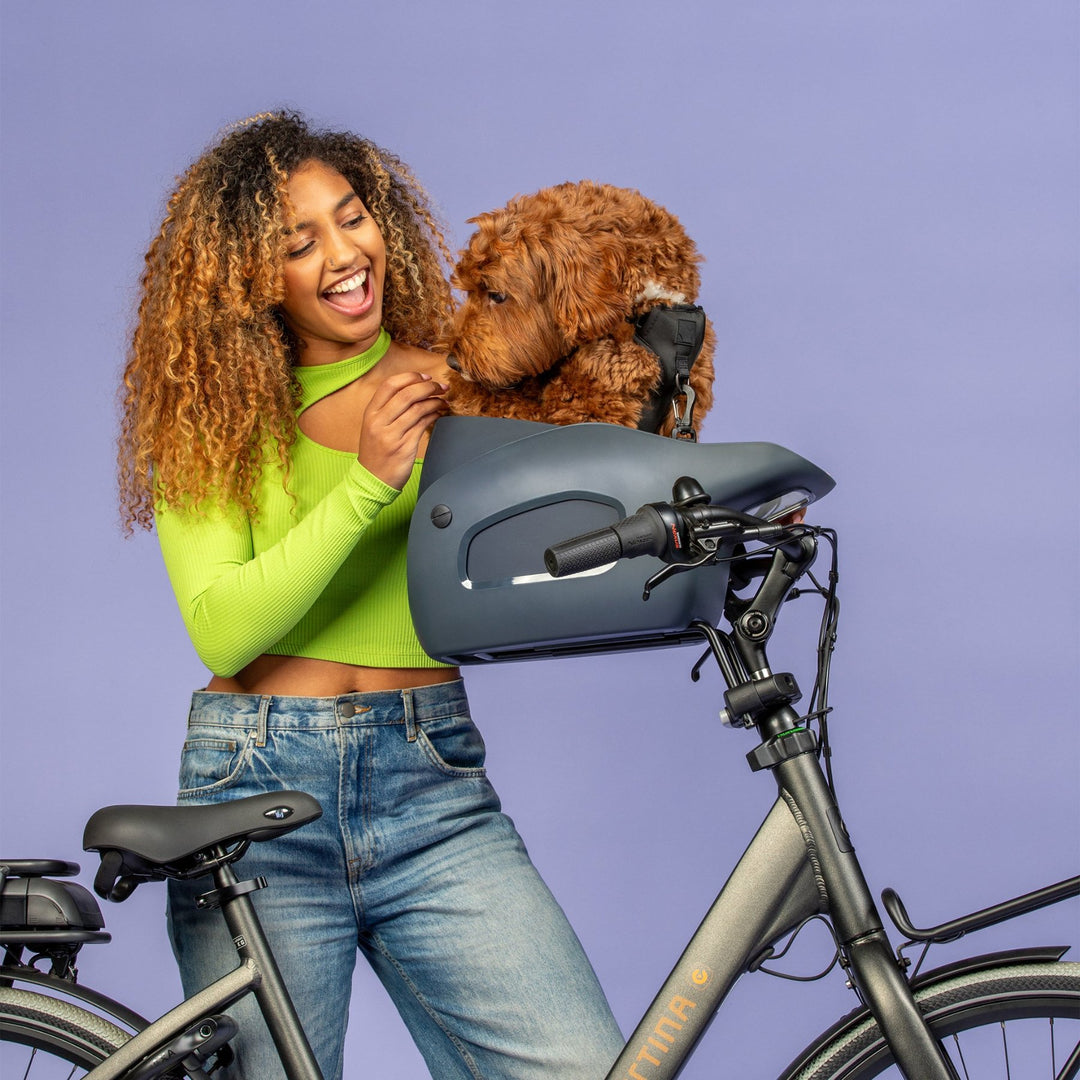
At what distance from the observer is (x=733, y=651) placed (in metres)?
1.23

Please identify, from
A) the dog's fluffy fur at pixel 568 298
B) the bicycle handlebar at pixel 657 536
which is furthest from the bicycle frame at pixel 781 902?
the dog's fluffy fur at pixel 568 298

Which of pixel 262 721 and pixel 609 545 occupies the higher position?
pixel 262 721

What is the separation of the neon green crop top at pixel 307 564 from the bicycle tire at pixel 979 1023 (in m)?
0.60

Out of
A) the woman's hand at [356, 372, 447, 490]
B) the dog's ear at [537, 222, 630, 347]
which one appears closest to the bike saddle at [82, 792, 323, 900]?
the woman's hand at [356, 372, 447, 490]

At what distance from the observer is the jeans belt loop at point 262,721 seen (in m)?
1.45

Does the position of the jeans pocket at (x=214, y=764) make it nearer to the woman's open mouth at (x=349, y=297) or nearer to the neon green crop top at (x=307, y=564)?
the neon green crop top at (x=307, y=564)

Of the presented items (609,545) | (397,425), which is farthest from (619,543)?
(397,425)

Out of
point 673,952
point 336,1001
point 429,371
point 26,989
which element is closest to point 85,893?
point 26,989

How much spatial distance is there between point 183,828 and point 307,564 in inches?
11.5

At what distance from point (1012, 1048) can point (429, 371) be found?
98cm

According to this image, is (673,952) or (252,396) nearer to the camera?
(252,396)

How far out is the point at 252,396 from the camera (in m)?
1.54

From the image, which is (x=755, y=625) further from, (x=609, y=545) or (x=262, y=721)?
(x=262, y=721)

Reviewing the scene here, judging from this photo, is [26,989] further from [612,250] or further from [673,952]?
[673,952]
